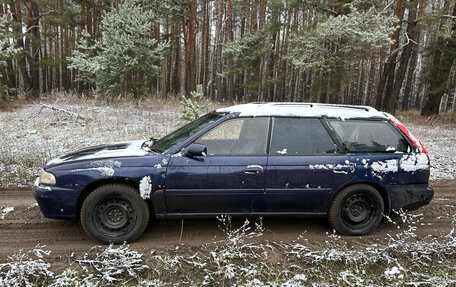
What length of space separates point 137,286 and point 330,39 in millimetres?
11582

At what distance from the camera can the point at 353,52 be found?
45.6 feet

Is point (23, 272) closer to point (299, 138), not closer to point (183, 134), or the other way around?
point (183, 134)

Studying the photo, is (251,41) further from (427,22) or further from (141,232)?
(141,232)

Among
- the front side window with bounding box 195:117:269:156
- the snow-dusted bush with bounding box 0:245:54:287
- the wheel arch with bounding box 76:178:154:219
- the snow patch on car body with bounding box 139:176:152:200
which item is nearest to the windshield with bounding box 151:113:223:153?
the front side window with bounding box 195:117:269:156

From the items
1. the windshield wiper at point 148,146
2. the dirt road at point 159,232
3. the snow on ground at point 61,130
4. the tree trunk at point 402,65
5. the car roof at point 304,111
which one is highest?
the tree trunk at point 402,65

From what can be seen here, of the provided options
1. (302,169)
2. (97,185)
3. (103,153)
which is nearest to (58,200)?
(97,185)

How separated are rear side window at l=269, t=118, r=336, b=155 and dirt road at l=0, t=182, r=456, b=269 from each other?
1.17 meters

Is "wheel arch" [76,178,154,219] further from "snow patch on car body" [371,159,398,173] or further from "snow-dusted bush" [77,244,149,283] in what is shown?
"snow patch on car body" [371,159,398,173]

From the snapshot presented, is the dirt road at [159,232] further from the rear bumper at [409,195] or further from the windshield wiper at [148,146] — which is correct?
the windshield wiper at [148,146]

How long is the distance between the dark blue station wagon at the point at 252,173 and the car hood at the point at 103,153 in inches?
0.6

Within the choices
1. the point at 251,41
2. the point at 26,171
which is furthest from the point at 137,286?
the point at 251,41

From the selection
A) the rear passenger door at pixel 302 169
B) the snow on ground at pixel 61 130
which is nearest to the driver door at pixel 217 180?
the rear passenger door at pixel 302 169

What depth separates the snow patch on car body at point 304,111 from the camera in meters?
4.34

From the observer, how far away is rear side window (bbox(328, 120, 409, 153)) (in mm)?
4320
